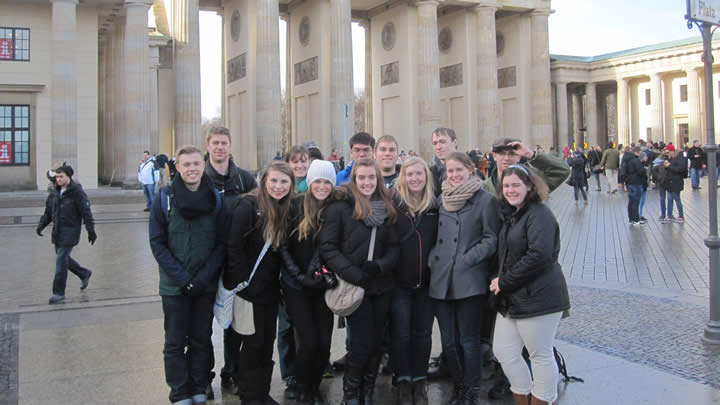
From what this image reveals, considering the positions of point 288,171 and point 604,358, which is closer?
point 288,171

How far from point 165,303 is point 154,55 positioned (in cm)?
3160

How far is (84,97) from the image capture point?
3012 centimetres

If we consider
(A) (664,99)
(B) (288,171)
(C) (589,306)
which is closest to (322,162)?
(B) (288,171)

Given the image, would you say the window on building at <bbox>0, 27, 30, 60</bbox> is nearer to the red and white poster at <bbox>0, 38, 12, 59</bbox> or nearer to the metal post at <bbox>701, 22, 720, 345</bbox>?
the red and white poster at <bbox>0, 38, 12, 59</bbox>

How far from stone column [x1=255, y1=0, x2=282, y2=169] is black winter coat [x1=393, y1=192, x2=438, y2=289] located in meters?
29.8

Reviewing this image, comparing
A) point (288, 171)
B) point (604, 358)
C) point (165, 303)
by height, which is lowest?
point (604, 358)

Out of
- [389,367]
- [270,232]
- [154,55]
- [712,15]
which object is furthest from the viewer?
[154,55]

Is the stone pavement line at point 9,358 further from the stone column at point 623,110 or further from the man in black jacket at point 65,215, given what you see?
the stone column at point 623,110

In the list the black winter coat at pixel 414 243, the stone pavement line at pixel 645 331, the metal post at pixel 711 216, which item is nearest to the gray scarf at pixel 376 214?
the black winter coat at pixel 414 243

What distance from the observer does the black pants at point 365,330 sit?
4.75 meters

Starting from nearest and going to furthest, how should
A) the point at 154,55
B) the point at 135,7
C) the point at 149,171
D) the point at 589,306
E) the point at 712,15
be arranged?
the point at 712,15
the point at 589,306
the point at 149,171
the point at 135,7
the point at 154,55

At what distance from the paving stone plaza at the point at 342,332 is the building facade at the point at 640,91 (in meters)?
38.6

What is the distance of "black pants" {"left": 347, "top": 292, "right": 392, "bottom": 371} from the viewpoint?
187 inches

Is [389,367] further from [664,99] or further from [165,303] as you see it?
[664,99]
